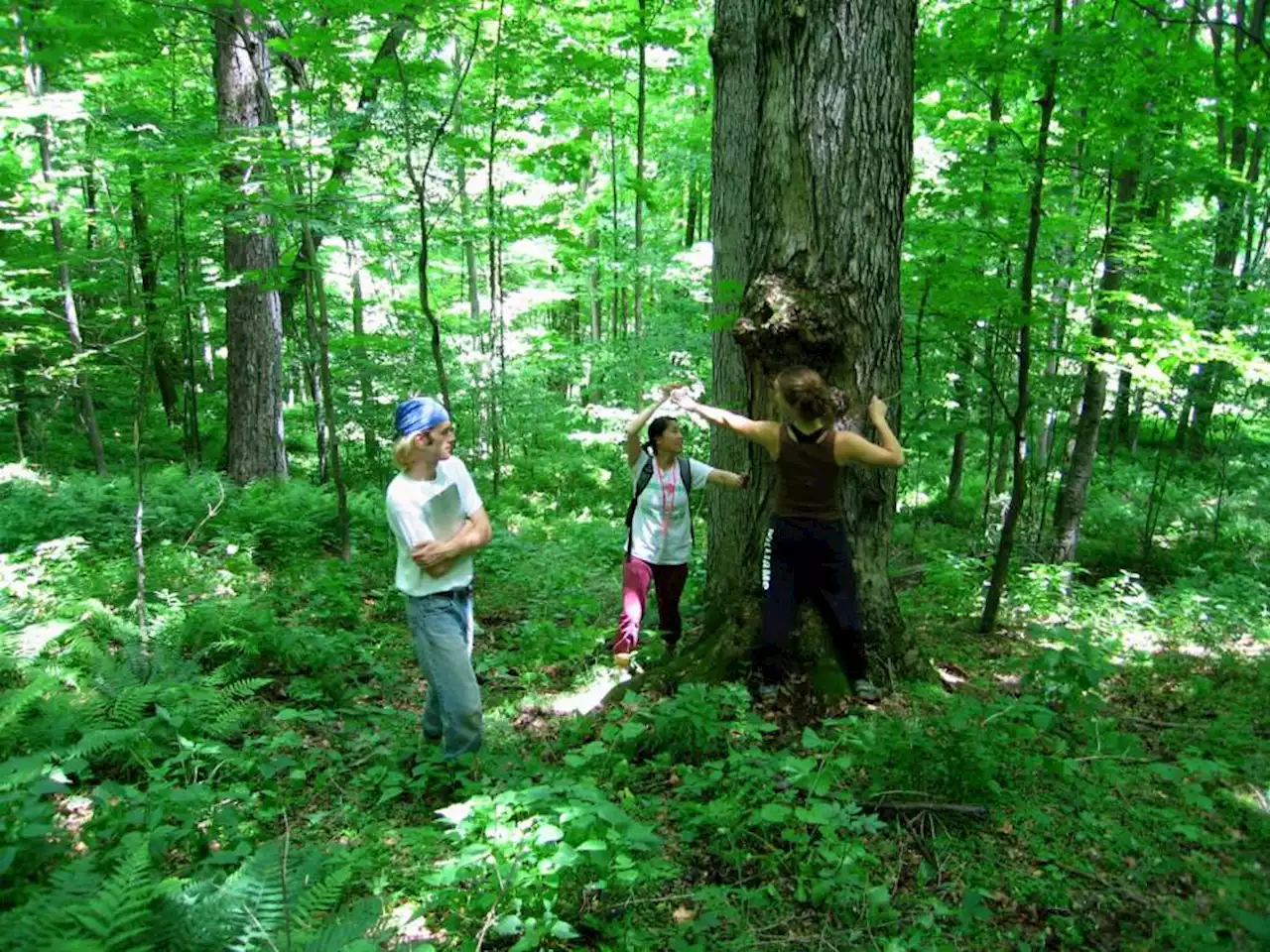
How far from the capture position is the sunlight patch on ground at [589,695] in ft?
15.8

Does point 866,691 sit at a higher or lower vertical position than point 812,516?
lower

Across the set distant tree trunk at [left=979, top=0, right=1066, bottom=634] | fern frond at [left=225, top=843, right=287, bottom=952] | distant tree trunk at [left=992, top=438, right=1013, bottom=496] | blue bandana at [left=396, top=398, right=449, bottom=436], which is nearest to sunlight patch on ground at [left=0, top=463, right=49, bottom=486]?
blue bandana at [left=396, top=398, right=449, bottom=436]

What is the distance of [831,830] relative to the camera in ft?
9.38

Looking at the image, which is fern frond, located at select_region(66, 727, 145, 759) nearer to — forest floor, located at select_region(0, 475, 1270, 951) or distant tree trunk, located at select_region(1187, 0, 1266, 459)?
forest floor, located at select_region(0, 475, 1270, 951)

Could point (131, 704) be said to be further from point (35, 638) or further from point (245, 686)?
point (35, 638)

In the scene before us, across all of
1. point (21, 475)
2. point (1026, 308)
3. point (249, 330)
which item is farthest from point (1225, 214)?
point (21, 475)

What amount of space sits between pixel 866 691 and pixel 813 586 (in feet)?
2.13

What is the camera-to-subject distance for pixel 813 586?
402 centimetres

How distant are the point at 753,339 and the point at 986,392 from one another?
7268 millimetres

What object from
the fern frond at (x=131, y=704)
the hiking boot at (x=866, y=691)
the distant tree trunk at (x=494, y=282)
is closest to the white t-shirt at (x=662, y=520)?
the hiking boot at (x=866, y=691)

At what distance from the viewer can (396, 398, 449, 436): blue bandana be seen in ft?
12.9

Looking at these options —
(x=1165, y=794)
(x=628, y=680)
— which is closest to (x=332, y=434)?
(x=628, y=680)

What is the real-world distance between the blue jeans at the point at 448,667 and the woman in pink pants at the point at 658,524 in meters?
1.63

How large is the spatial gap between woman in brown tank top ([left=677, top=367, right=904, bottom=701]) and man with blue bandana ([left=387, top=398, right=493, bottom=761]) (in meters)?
1.63
